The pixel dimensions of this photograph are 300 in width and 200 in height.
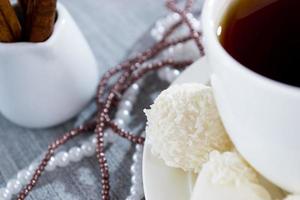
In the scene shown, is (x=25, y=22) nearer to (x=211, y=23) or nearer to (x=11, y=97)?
(x=11, y=97)

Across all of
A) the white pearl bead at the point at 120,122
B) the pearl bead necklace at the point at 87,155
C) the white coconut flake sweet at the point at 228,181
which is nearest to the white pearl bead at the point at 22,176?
the pearl bead necklace at the point at 87,155

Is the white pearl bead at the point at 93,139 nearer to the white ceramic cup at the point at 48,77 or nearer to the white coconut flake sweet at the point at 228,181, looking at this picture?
the white ceramic cup at the point at 48,77

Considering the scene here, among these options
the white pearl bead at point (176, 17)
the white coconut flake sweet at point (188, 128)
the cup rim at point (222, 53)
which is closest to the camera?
the cup rim at point (222, 53)

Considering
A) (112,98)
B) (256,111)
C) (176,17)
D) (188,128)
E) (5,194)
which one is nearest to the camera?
(256,111)

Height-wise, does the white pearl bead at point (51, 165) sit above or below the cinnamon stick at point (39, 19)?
below

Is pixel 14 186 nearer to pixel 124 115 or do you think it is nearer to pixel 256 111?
pixel 124 115

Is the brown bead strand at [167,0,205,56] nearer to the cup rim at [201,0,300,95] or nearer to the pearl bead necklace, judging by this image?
the pearl bead necklace

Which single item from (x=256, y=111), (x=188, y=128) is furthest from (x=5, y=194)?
(x=256, y=111)
